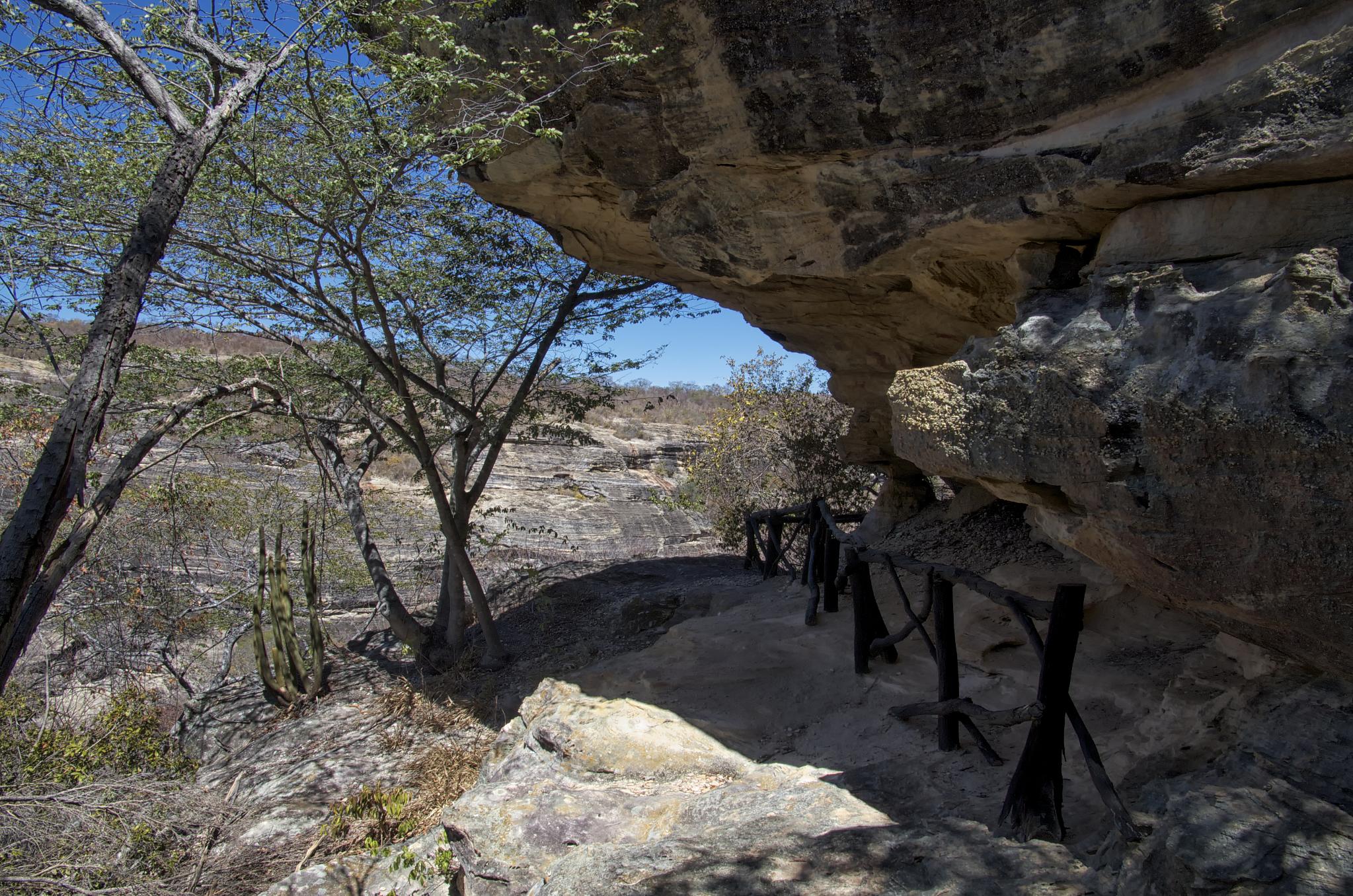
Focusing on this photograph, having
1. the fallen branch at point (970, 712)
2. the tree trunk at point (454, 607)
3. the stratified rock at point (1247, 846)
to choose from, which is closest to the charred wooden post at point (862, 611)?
the fallen branch at point (970, 712)

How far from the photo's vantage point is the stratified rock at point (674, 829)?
277 centimetres

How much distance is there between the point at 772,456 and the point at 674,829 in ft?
22.0

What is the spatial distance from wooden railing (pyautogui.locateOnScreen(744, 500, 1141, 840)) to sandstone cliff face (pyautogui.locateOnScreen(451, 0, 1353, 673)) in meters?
0.40

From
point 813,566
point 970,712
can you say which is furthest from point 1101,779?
point 813,566

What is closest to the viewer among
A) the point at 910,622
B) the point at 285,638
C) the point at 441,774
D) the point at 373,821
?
the point at 910,622

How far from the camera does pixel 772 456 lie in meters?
10.1

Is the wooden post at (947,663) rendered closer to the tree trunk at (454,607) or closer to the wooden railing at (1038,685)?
the wooden railing at (1038,685)

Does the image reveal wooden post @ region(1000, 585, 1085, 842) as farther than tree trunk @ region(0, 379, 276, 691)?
No

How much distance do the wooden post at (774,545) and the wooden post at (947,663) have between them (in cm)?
436

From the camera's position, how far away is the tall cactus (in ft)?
25.0

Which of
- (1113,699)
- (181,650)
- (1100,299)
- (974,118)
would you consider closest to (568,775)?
(1113,699)

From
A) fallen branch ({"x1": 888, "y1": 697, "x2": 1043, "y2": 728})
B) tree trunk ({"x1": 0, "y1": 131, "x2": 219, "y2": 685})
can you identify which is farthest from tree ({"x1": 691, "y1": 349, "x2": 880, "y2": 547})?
tree trunk ({"x1": 0, "y1": 131, "x2": 219, "y2": 685})

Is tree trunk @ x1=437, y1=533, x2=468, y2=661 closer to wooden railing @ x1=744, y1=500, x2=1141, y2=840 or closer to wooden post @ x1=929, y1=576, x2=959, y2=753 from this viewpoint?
A: wooden railing @ x1=744, y1=500, x2=1141, y2=840

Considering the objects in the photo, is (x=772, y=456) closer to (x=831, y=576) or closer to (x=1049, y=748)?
(x=831, y=576)
